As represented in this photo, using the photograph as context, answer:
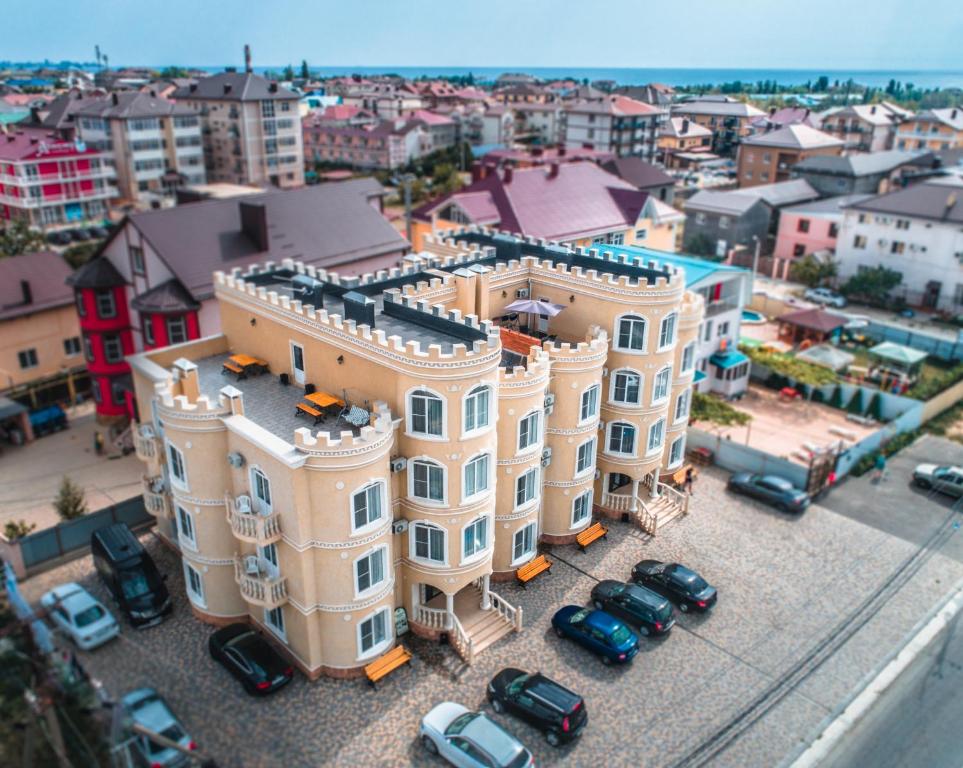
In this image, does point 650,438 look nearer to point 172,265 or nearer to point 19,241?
point 172,265

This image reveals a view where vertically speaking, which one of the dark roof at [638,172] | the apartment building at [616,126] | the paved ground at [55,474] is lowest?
the paved ground at [55,474]

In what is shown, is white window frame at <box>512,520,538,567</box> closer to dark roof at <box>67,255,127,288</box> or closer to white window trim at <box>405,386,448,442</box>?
white window trim at <box>405,386,448,442</box>

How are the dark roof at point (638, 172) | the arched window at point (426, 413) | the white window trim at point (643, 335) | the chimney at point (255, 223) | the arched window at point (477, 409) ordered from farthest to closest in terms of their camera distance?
1. the dark roof at point (638, 172)
2. the chimney at point (255, 223)
3. the white window trim at point (643, 335)
4. the arched window at point (477, 409)
5. the arched window at point (426, 413)

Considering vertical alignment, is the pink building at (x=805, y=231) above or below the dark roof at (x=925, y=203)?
below

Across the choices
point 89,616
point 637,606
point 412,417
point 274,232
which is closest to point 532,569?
point 637,606

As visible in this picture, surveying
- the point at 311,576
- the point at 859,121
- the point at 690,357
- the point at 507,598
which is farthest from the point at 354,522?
the point at 859,121

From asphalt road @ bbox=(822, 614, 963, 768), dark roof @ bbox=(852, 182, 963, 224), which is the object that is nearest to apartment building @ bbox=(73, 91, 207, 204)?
dark roof @ bbox=(852, 182, 963, 224)

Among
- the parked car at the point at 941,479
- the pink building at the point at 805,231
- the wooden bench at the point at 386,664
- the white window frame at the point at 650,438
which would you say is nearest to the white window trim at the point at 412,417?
the wooden bench at the point at 386,664

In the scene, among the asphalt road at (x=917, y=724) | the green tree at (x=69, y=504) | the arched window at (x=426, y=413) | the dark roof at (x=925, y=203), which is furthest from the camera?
the dark roof at (x=925, y=203)

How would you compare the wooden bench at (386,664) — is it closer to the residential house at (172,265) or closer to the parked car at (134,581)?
the parked car at (134,581)
